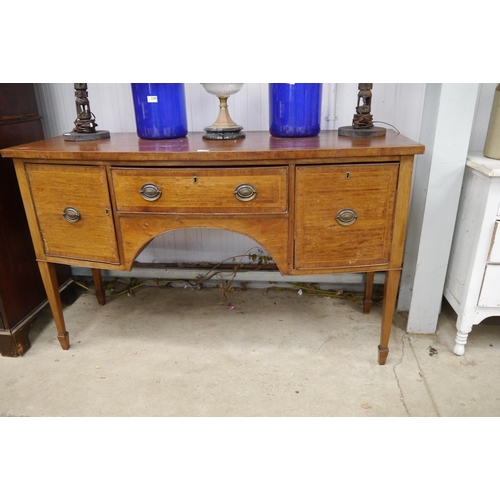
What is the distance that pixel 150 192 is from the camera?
4.50 feet

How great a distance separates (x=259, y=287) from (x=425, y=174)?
98 centimetres

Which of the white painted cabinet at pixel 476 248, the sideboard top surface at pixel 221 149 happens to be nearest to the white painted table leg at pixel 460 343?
the white painted cabinet at pixel 476 248

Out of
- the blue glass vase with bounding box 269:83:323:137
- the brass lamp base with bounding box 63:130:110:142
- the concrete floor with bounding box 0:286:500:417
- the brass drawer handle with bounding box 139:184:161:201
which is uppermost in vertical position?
the blue glass vase with bounding box 269:83:323:137

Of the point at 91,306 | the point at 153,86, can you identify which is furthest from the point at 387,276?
the point at 91,306

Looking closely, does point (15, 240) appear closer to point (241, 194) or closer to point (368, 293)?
point (241, 194)

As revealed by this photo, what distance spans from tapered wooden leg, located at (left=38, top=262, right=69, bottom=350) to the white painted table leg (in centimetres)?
158

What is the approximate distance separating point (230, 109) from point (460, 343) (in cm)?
139

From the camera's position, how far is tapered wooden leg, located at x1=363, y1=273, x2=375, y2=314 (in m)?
1.92

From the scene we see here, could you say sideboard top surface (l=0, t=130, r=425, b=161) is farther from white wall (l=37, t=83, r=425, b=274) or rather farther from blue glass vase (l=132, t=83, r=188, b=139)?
white wall (l=37, t=83, r=425, b=274)

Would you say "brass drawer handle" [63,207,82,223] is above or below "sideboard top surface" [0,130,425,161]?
below

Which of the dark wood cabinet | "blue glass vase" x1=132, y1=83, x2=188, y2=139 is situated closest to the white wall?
the dark wood cabinet

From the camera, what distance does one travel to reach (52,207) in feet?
4.88

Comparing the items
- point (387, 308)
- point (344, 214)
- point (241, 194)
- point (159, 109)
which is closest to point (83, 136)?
point (159, 109)

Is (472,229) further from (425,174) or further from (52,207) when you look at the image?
(52,207)
